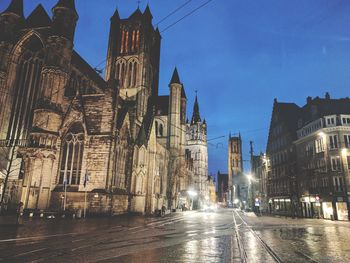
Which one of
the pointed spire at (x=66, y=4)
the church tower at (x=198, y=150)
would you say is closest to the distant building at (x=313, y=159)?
the pointed spire at (x=66, y=4)

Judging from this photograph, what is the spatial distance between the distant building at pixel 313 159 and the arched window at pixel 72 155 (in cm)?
3009

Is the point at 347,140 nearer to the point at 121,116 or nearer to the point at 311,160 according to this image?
the point at 311,160

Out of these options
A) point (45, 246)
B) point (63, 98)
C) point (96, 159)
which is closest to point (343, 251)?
point (45, 246)

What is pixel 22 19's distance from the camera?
3556cm

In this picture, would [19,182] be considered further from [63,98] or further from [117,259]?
[117,259]

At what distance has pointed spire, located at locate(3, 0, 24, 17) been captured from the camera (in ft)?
114

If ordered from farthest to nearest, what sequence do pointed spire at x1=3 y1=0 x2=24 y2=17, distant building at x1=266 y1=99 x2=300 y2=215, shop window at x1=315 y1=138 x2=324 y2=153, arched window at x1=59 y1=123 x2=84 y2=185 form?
distant building at x1=266 y1=99 x2=300 y2=215 < shop window at x1=315 y1=138 x2=324 y2=153 < pointed spire at x1=3 y1=0 x2=24 y2=17 < arched window at x1=59 y1=123 x2=84 y2=185

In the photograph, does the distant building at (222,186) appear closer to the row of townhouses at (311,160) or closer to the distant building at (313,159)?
the row of townhouses at (311,160)

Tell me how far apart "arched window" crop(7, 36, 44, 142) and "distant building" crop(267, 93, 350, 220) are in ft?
118

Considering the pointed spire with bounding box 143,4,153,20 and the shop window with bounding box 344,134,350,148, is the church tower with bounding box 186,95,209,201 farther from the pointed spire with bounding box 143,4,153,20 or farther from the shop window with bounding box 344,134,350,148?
the shop window with bounding box 344,134,350,148

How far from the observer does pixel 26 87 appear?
108ft

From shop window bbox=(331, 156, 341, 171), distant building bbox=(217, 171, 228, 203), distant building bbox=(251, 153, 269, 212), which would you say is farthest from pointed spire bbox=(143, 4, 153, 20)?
distant building bbox=(217, 171, 228, 203)

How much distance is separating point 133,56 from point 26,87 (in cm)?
2680

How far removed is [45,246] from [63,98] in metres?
23.4
